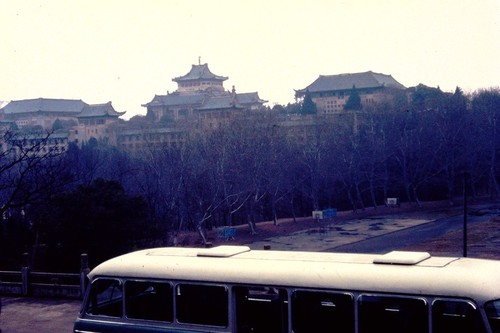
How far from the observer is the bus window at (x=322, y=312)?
649 cm

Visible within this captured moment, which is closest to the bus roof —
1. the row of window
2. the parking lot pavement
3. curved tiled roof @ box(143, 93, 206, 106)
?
the row of window

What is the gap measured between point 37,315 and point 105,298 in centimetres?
692

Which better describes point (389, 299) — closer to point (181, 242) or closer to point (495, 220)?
point (181, 242)

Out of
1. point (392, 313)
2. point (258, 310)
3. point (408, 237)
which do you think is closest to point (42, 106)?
point (408, 237)

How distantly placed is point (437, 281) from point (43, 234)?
60.7 ft

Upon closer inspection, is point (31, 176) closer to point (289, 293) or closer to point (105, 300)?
point (105, 300)

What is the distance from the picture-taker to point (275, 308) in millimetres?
7094

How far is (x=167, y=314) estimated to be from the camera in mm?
7637

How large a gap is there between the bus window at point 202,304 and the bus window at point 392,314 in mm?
1813

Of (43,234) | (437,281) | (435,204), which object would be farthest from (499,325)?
(435,204)

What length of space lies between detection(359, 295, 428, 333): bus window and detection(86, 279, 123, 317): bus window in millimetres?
3623

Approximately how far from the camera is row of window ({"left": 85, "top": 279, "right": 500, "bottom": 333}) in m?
5.98

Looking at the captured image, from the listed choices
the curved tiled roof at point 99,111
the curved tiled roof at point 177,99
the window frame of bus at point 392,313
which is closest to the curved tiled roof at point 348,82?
the curved tiled roof at point 177,99

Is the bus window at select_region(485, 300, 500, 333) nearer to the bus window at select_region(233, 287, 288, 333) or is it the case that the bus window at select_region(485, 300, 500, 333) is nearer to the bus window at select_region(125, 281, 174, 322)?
the bus window at select_region(233, 287, 288, 333)
